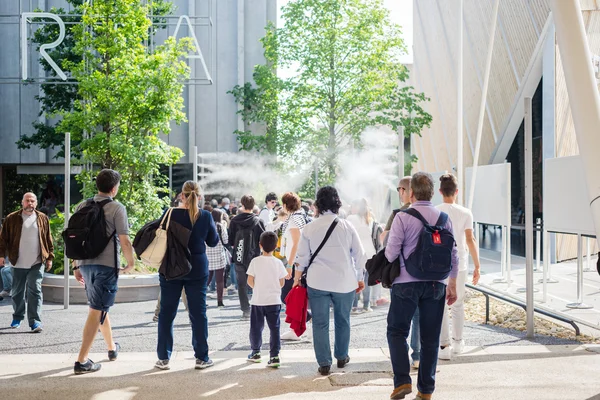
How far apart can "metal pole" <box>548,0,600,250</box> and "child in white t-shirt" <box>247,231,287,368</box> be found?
10.2 feet

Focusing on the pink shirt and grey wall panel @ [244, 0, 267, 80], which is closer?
the pink shirt

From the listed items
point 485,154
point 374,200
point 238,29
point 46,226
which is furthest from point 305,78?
point 46,226

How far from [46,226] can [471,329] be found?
19.1 ft

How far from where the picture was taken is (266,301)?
779 centimetres

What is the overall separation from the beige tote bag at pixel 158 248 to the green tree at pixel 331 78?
19933 mm

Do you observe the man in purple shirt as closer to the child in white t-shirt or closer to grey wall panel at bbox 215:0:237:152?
the child in white t-shirt

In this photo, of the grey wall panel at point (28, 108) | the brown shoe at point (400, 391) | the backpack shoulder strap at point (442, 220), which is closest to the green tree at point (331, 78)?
the grey wall panel at point (28, 108)

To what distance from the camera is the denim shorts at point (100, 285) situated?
731 cm

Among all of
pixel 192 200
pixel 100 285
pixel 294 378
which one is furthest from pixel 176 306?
pixel 294 378

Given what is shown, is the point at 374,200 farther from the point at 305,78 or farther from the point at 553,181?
the point at 553,181

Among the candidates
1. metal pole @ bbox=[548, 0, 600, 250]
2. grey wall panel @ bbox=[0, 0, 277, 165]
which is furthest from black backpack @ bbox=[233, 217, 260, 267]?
grey wall panel @ bbox=[0, 0, 277, 165]

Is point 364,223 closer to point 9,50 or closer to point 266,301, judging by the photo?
point 266,301

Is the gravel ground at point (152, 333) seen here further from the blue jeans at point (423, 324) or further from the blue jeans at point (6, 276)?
the blue jeans at point (423, 324)

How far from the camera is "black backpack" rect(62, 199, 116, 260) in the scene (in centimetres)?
719
